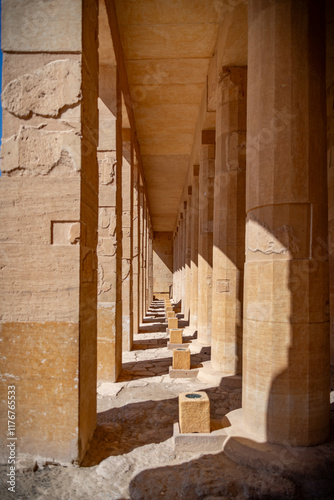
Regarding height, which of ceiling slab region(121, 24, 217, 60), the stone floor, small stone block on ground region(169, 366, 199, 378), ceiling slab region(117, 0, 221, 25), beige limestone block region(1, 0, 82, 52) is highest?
ceiling slab region(117, 0, 221, 25)

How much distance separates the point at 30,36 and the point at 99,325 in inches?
162

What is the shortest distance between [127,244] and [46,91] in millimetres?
5148

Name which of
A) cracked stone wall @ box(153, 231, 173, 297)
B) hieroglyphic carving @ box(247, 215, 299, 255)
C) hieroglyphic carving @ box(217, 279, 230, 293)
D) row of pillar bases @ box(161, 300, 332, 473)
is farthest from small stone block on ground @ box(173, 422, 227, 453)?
cracked stone wall @ box(153, 231, 173, 297)

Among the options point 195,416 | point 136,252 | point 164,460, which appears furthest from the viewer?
point 136,252

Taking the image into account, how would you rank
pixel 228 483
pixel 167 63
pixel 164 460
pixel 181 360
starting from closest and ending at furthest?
1. pixel 228 483
2. pixel 164 460
3. pixel 181 360
4. pixel 167 63

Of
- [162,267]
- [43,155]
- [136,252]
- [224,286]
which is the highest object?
[43,155]

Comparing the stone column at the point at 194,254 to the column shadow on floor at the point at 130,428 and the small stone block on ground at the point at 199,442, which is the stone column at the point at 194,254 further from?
the small stone block on ground at the point at 199,442

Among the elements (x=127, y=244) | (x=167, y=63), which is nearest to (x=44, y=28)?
(x=167, y=63)

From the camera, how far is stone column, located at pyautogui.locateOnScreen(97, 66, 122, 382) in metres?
6.01

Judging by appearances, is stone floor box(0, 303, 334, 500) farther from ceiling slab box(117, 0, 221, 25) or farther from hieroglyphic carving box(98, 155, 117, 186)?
ceiling slab box(117, 0, 221, 25)

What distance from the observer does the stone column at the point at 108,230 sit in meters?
6.01

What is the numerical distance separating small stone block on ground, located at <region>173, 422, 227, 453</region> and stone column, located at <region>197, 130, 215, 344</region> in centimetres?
530

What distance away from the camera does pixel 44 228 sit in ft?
10.8

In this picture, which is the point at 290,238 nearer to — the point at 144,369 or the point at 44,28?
the point at 44,28
